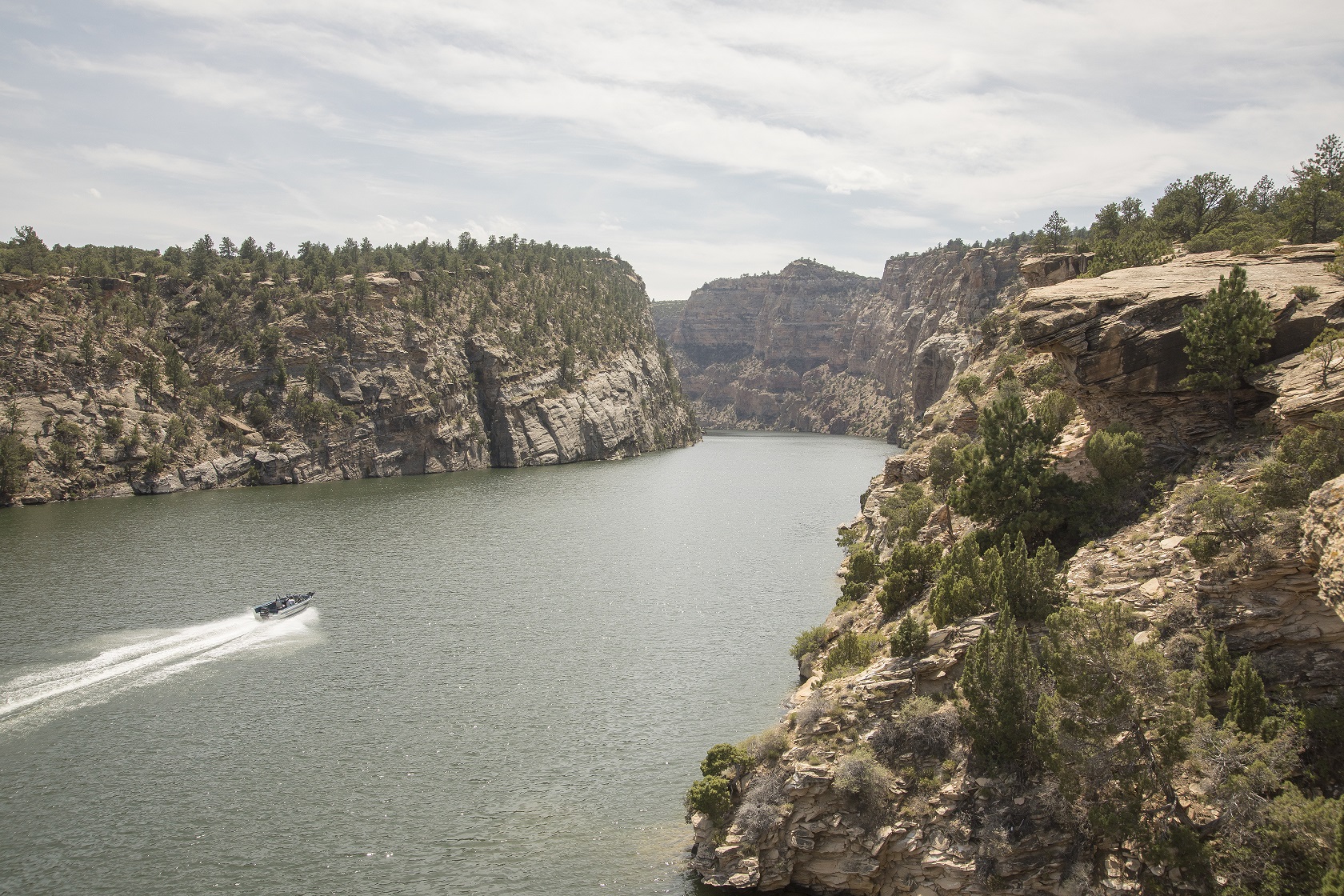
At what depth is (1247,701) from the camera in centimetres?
2489

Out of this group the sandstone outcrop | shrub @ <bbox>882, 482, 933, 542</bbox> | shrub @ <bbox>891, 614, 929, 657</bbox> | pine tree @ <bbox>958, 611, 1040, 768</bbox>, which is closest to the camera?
pine tree @ <bbox>958, 611, 1040, 768</bbox>

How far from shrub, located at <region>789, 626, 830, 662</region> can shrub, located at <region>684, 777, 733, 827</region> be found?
1731 centimetres

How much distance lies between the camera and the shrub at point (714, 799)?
99.9ft

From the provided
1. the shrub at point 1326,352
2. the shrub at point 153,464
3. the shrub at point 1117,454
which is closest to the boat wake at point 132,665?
the shrub at point 1117,454

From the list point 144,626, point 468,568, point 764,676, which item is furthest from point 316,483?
point 764,676

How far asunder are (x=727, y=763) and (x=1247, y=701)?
1701 centimetres

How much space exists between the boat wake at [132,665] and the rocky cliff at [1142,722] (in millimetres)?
34449

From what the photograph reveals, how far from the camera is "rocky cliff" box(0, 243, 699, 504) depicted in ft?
381

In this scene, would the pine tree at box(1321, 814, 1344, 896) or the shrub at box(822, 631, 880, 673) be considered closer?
the pine tree at box(1321, 814, 1344, 896)

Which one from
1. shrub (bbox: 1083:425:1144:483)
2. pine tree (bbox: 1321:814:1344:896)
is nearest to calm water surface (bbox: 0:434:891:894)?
pine tree (bbox: 1321:814:1344:896)

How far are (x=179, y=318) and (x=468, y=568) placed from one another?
3933 inches

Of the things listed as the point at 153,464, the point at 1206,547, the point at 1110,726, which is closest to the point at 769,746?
the point at 1110,726

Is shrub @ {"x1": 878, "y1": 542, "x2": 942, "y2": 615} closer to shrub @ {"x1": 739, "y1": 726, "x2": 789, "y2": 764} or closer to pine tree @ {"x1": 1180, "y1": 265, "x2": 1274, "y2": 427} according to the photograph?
shrub @ {"x1": 739, "y1": 726, "x2": 789, "y2": 764}

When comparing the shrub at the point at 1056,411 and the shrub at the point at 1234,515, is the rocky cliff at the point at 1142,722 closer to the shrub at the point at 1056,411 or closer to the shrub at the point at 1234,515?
the shrub at the point at 1234,515
